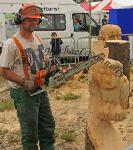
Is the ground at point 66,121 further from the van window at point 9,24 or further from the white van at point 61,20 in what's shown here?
the van window at point 9,24

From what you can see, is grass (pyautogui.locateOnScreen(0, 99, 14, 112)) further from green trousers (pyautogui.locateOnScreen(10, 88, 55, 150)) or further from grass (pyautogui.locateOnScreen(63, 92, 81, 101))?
green trousers (pyautogui.locateOnScreen(10, 88, 55, 150))

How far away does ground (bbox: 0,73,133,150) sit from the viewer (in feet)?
19.4

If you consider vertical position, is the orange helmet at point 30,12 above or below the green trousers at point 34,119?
above

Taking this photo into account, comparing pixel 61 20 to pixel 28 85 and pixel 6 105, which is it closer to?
pixel 6 105

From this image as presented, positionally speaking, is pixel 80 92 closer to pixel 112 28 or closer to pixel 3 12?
pixel 112 28

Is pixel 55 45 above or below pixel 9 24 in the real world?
below

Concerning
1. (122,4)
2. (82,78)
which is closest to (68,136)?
(82,78)

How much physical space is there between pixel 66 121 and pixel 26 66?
9.85 ft

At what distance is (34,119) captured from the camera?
4188 millimetres

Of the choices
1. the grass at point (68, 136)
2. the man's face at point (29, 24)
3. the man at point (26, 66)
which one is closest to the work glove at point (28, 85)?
the man at point (26, 66)

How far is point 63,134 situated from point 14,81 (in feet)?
7.39

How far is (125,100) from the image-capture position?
3.45 metres

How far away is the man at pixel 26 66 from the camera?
405cm

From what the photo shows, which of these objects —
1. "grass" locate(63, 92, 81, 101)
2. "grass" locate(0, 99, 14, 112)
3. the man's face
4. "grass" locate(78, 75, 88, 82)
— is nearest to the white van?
"grass" locate(78, 75, 88, 82)
